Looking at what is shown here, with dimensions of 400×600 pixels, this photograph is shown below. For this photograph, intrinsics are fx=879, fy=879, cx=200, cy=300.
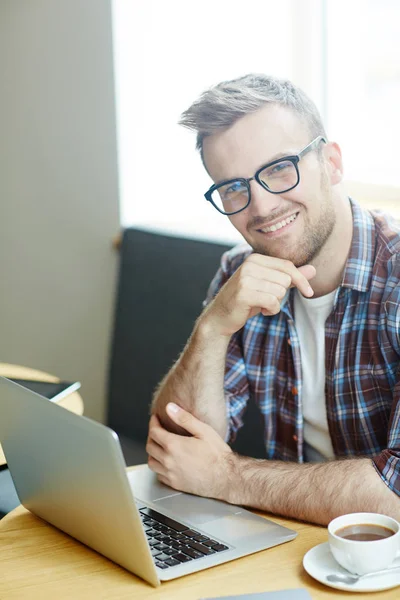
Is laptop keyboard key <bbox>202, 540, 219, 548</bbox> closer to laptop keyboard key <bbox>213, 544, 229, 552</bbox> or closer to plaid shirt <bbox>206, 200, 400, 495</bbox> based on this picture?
laptop keyboard key <bbox>213, 544, 229, 552</bbox>

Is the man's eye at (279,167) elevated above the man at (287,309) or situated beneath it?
elevated above

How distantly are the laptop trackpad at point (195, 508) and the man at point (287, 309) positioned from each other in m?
0.02

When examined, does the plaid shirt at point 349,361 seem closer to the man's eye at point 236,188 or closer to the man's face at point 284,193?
the man's face at point 284,193

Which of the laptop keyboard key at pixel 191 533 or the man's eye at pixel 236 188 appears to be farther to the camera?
the man's eye at pixel 236 188

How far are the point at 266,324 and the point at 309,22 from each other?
1269mm

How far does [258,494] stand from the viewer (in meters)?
1.30

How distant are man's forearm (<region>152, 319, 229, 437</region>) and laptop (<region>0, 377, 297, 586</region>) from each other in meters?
0.26

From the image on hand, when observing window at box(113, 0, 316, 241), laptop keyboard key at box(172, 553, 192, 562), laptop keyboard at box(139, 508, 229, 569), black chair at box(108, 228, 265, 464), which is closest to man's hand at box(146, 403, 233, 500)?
laptop keyboard at box(139, 508, 229, 569)

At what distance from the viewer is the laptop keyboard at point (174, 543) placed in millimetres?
1122

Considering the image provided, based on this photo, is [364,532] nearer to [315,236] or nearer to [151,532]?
[151,532]

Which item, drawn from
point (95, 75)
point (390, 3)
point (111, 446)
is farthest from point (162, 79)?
point (111, 446)

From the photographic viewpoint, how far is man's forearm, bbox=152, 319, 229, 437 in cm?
158

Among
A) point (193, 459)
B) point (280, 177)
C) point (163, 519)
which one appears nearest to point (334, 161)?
point (280, 177)

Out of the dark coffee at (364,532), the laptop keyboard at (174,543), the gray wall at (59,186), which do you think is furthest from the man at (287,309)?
the gray wall at (59,186)
